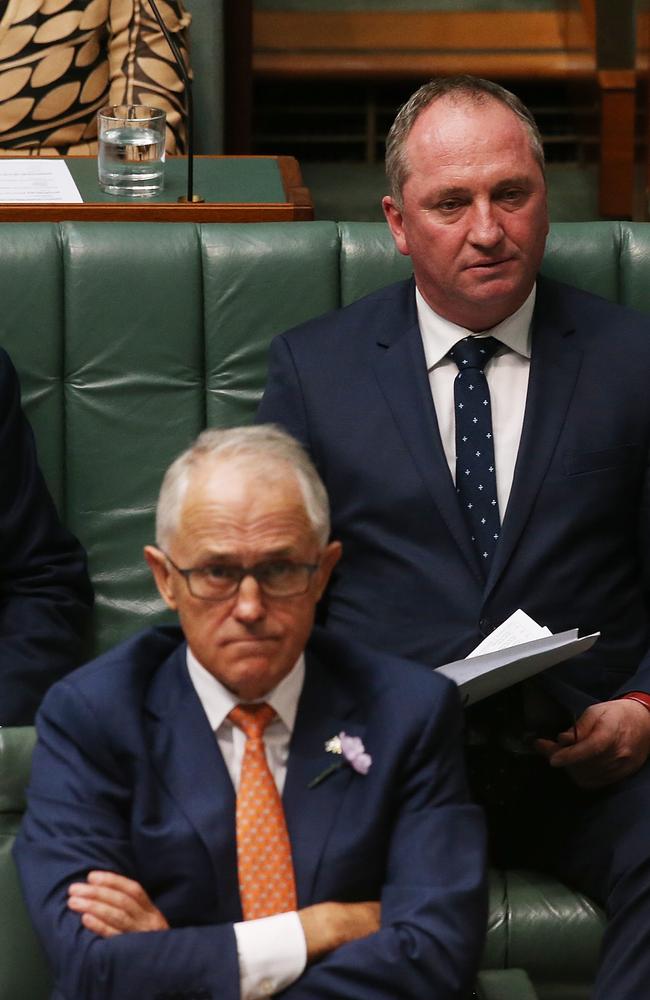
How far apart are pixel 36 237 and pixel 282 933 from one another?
142 cm

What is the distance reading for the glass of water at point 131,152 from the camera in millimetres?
2916

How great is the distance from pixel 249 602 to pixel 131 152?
158 cm

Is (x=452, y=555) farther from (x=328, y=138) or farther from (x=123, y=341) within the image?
(x=328, y=138)

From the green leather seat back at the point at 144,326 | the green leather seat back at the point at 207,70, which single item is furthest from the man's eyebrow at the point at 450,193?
the green leather seat back at the point at 207,70

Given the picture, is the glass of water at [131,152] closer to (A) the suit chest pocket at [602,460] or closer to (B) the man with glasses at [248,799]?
(A) the suit chest pocket at [602,460]

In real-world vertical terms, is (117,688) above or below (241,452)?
below

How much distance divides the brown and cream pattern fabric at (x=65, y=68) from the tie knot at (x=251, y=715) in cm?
207

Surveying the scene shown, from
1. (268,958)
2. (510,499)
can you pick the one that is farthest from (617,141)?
(268,958)

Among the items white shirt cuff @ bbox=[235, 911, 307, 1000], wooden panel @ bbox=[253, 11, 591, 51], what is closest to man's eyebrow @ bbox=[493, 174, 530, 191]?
white shirt cuff @ bbox=[235, 911, 307, 1000]

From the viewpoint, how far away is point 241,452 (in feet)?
5.20

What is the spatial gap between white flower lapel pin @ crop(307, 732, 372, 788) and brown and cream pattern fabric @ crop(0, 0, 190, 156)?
6.91ft

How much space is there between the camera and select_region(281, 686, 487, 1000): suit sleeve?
1.54 m

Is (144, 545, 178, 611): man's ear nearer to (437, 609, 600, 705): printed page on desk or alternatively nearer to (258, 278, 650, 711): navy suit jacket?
(437, 609, 600, 705): printed page on desk

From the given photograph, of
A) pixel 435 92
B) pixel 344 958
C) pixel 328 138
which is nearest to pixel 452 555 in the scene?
pixel 435 92
